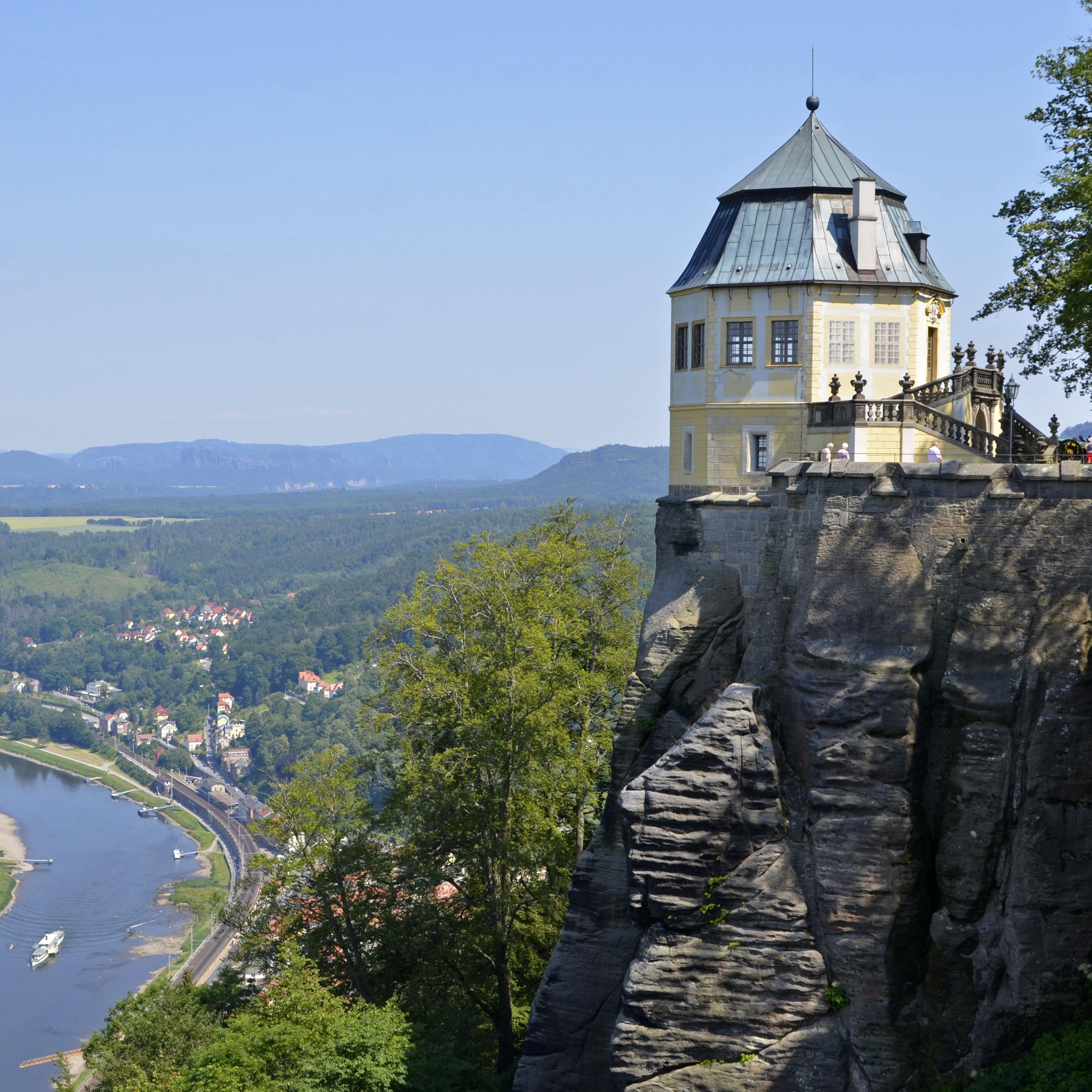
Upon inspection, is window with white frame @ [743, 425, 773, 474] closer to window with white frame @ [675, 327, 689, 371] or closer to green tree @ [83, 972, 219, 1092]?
window with white frame @ [675, 327, 689, 371]

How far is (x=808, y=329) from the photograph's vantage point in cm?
3297

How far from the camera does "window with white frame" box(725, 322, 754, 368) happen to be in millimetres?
33531

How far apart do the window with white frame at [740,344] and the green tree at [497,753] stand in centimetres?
1144

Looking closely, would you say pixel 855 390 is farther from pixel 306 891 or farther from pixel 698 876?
pixel 306 891

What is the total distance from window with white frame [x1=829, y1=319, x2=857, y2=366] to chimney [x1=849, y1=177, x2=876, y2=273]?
1.36 m

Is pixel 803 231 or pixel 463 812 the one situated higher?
pixel 803 231

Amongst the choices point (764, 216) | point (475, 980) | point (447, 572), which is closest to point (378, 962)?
point (475, 980)

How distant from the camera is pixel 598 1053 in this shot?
31859 mm

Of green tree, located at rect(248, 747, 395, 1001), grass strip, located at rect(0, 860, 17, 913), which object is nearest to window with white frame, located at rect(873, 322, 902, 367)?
green tree, located at rect(248, 747, 395, 1001)

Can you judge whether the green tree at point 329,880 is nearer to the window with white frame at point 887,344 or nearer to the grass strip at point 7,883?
the window with white frame at point 887,344

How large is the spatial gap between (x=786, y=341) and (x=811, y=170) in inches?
194

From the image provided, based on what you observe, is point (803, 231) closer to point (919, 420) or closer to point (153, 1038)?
point (919, 420)

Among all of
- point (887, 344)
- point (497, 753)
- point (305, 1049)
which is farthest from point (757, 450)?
point (305, 1049)

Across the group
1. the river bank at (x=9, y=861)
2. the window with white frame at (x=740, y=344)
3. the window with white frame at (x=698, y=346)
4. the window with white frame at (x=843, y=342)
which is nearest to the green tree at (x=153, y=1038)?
the window with white frame at (x=698, y=346)
